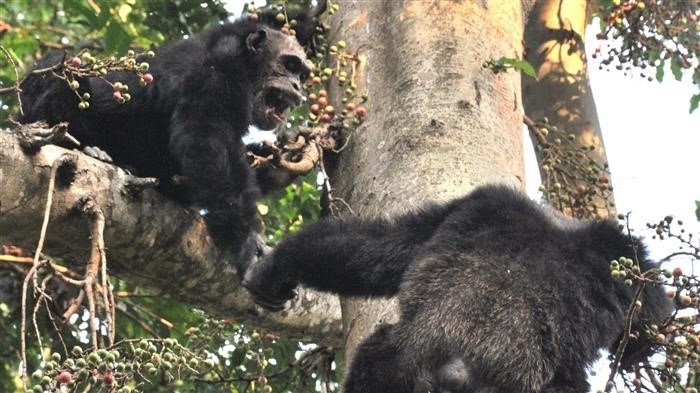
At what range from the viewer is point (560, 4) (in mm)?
6613

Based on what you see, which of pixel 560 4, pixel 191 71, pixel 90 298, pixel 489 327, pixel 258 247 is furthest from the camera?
pixel 560 4

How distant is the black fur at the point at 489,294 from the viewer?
3.28m

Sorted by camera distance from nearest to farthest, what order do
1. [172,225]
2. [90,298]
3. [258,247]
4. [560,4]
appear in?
1. [90,298]
2. [172,225]
3. [258,247]
4. [560,4]

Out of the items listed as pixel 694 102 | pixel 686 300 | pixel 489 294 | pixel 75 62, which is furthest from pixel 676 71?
pixel 75 62

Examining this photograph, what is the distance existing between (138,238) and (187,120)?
97cm

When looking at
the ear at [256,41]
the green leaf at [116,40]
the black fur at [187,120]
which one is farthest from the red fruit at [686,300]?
the green leaf at [116,40]

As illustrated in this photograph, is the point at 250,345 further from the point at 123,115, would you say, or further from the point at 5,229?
the point at 5,229

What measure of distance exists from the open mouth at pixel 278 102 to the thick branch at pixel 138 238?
4.79 feet

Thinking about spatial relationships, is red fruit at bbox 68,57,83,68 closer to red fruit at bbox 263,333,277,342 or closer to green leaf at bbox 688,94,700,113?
red fruit at bbox 263,333,277,342

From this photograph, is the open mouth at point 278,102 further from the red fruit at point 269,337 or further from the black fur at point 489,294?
the black fur at point 489,294

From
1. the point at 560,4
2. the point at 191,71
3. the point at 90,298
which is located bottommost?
the point at 90,298

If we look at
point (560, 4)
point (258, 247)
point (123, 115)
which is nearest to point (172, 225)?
point (258, 247)

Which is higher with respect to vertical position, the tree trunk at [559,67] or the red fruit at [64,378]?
the tree trunk at [559,67]

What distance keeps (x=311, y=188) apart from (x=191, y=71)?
1.68m
